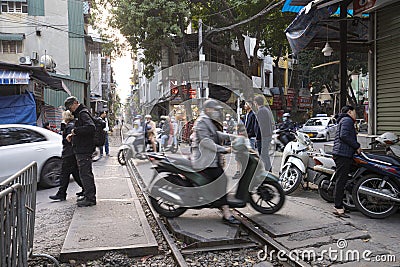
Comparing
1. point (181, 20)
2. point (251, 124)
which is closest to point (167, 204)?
point (251, 124)

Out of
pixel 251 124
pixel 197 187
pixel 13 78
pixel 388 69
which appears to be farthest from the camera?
pixel 13 78

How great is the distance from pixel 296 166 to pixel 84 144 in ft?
12.4

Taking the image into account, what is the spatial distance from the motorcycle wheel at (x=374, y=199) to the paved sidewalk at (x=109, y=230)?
9.84 ft

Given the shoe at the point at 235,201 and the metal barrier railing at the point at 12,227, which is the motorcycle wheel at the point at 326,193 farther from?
the metal barrier railing at the point at 12,227

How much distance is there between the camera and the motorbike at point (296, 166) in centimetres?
711

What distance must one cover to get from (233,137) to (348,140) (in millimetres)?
1632

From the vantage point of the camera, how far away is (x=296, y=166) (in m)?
7.13

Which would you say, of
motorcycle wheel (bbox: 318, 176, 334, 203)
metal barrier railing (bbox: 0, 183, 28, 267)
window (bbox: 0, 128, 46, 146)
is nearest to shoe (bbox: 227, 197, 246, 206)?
motorcycle wheel (bbox: 318, 176, 334, 203)

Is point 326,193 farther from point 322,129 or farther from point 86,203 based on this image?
point 322,129

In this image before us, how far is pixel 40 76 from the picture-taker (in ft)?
43.9

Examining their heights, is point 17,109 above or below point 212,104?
above

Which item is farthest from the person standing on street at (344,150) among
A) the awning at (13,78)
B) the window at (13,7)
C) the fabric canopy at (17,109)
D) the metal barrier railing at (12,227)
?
the window at (13,7)

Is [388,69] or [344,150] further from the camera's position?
[388,69]

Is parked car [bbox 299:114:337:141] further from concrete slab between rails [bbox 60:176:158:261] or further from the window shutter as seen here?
concrete slab between rails [bbox 60:176:158:261]
